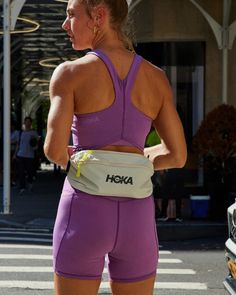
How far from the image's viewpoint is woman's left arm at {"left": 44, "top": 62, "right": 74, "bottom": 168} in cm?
295

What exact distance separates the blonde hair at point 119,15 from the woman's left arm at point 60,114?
0.90 feet

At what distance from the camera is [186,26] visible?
18.7 meters

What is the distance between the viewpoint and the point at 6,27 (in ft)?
49.8

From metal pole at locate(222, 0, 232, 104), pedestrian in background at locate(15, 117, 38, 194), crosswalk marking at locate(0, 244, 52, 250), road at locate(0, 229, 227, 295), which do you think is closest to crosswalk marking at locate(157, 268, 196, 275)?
road at locate(0, 229, 227, 295)

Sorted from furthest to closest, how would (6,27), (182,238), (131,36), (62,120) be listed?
1. (6,27)
2. (182,238)
3. (131,36)
4. (62,120)

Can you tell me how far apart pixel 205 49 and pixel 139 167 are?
52.8 ft

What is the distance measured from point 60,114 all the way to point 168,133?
49 centimetres

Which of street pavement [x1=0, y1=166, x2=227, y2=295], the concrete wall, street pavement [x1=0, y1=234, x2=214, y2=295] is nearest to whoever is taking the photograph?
street pavement [x1=0, y1=234, x2=214, y2=295]

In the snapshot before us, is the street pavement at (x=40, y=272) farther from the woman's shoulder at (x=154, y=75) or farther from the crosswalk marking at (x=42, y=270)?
the woman's shoulder at (x=154, y=75)

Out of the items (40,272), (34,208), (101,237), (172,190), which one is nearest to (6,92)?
(34,208)

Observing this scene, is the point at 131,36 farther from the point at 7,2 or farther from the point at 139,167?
the point at 7,2

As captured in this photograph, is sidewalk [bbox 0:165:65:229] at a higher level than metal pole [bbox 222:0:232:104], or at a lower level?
lower

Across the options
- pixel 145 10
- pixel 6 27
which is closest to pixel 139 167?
pixel 6 27

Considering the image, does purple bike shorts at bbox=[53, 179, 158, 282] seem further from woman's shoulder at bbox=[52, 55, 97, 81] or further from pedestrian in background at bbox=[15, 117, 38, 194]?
pedestrian in background at bbox=[15, 117, 38, 194]
